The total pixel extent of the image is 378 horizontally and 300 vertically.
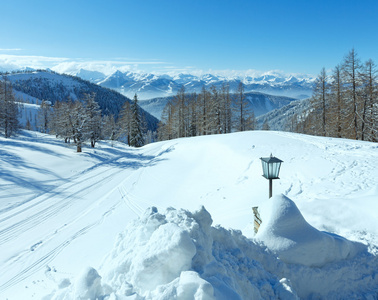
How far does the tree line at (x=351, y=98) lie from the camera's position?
2138 cm

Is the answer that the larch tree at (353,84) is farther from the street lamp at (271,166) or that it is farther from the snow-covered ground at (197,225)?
the street lamp at (271,166)

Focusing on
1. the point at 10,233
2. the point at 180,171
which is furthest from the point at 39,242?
the point at 180,171

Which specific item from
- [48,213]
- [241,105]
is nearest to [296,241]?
[48,213]

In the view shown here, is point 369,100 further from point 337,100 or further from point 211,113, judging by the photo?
point 211,113

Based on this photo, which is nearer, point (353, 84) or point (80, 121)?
point (353, 84)

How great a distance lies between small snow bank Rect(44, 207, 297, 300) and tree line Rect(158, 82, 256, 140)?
32.9m

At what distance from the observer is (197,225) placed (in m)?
3.41

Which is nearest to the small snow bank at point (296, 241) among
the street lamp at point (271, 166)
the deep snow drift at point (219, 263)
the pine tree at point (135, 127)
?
the deep snow drift at point (219, 263)

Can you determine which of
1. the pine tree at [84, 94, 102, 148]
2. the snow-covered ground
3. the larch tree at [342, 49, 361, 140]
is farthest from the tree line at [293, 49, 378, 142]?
the pine tree at [84, 94, 102, 148]

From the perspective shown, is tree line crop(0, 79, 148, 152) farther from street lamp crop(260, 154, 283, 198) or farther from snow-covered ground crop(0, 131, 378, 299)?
street lamp crop(260, 154, 283, 198)

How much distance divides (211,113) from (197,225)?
114 feet

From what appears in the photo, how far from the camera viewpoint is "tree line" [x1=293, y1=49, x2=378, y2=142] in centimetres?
2138

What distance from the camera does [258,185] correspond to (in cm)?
1194

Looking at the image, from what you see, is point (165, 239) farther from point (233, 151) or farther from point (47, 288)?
point (233, 151)
